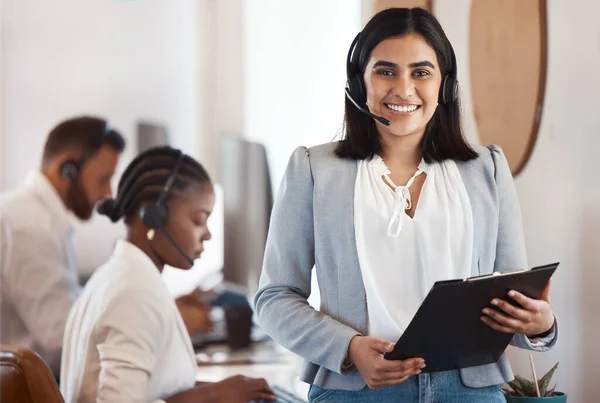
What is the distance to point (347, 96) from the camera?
4.16 feet

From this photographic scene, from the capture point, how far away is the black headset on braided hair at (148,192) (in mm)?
2025

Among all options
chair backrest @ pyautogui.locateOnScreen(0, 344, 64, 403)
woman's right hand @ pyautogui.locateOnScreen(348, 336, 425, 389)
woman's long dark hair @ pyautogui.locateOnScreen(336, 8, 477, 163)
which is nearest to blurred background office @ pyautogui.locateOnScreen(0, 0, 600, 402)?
chair backrest @ pyautogui.locateOnScreen(0, 344, 64, 403)

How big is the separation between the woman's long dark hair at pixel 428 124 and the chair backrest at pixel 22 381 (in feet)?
2.11

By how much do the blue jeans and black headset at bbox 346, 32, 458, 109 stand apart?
0.44 m

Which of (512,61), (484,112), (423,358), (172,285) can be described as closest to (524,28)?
(512,61)

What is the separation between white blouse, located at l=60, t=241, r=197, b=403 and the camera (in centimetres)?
183

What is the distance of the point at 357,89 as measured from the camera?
127cm

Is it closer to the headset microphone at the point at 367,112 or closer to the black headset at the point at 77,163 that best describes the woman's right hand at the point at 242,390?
the black headset at the point at 77,163

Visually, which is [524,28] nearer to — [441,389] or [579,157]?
[579,157]

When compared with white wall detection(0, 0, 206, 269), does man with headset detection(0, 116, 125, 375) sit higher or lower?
lower

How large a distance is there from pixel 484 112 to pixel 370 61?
3.49 feet

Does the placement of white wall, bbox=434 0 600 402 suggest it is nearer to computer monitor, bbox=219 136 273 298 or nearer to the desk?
the desk

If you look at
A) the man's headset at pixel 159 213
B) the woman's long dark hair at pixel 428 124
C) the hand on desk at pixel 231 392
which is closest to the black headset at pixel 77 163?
the man's headset at pixel 159 213

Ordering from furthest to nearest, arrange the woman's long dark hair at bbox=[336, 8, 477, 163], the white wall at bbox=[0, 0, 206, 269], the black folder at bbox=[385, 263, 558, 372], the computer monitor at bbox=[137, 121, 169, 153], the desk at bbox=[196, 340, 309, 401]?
1. the desk at bbox=[196, 340, 309, 401]
2. the computer monitor at bbox=[137, 121, 169, 153]
3. the white wall at bbox=[0, 0, 206, 269]
4. the woman's long dark hair at bbox=[336, 8, 477, 163]
5. the black folder at bbox=[385, 263, 558, 372]
